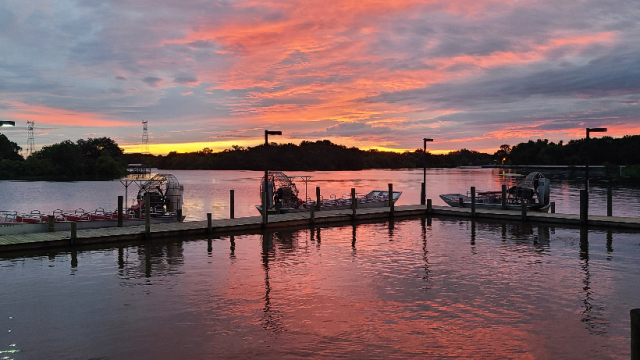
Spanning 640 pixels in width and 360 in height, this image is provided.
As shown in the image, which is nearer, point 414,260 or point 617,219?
point 414,260

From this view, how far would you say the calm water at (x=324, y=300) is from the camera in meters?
11.1

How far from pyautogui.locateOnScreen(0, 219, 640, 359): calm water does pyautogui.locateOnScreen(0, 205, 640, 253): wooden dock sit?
115 cm

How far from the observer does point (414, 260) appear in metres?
20.5

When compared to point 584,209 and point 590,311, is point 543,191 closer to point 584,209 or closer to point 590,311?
point 584,209

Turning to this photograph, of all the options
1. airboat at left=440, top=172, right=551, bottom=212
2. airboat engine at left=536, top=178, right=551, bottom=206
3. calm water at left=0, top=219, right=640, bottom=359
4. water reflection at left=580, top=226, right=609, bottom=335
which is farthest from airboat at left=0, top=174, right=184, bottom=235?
airboat engine at left=536, top=178, right=551, bottom=206

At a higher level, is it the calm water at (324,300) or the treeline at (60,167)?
the treeline at (60,167)

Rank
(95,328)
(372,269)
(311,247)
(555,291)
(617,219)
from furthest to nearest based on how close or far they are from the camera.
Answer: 1. (617,219)
2. (311,247)
3. (372,269)
4. (555,291)
5. (95,328)

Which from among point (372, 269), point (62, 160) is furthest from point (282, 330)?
point (62, 160)

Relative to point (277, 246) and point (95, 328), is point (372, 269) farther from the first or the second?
point (95, 328)

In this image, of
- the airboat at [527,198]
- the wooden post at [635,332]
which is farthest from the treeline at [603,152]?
the wooden post at [635,332]

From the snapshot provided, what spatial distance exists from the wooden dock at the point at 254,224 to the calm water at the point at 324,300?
1151 millimetres

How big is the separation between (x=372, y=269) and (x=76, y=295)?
10526mm

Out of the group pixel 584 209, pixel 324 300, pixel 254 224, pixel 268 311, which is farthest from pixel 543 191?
pixel 268 311

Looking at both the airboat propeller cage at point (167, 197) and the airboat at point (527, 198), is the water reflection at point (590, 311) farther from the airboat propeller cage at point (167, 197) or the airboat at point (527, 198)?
the airboat propeller cage at point (167, 197)
